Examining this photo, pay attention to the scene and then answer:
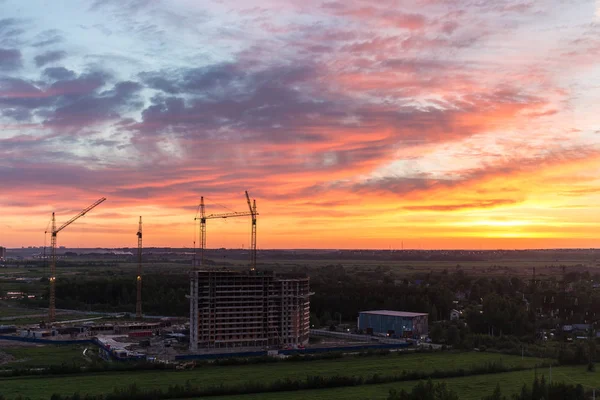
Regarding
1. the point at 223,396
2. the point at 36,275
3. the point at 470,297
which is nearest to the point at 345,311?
the point at 470,297

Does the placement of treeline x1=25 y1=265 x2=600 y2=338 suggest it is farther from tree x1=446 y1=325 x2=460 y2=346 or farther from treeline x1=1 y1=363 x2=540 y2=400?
treeline x1=1 y1=363 x2=540 y2=400

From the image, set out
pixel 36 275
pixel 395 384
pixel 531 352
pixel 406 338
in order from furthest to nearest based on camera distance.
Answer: pixel 36 275, pixel 406 338, pixel 531 352, pixel 395 384

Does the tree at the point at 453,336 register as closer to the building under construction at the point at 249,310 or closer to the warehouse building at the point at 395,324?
the warehouse building at the point at 395,324

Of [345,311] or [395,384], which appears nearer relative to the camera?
[395,384]

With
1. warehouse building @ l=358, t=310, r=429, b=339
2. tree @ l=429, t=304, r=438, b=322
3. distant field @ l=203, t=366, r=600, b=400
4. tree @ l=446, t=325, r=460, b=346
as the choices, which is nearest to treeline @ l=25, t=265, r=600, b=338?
tree @ l=429, t=304, r=438, b=322

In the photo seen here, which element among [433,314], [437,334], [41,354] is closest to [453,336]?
[437,334]

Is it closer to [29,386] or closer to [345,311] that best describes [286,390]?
[29,386]
